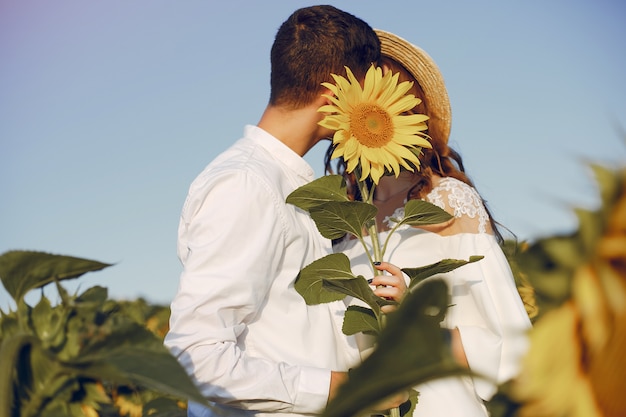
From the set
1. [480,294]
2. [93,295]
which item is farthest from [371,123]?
[93,295]

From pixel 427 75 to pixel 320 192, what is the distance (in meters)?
1.44

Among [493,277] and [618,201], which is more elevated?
[618,201]

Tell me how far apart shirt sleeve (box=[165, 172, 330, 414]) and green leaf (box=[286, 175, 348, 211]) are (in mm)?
184

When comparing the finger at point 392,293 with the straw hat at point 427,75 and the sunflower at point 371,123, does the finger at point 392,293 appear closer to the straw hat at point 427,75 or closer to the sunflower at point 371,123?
the sunflower at point 371,123

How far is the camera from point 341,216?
6.59 feet

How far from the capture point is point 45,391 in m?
0.79

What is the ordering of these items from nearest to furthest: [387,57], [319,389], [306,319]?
[319,389], [306,319], [387,57]

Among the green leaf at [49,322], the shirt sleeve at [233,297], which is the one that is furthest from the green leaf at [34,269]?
the shirt sleeve at [233,297]

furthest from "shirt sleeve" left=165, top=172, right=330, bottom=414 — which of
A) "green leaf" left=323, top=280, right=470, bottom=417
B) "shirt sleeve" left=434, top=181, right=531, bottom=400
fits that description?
"green leaf" left=323, top=280, right=470, bottom=417

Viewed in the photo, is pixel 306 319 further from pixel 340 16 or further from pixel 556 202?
pixel 556 202

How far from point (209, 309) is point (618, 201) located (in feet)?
5.52

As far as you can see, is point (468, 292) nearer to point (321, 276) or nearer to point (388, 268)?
point (388, 268)

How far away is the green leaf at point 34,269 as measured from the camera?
0.83 m

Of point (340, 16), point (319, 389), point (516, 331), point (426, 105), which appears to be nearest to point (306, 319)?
point (319, 389)
